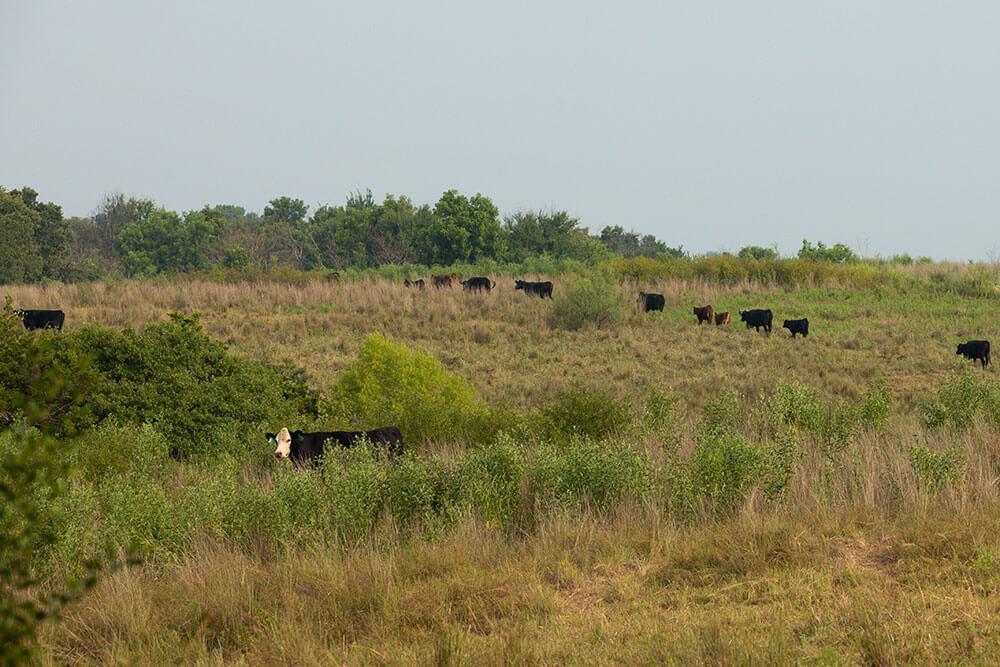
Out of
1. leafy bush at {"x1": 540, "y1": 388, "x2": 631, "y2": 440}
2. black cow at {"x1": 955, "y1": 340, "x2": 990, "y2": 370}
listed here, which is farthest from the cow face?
black cow at {"x1": 955, "y1": 340, "x2": 990, "y2": 370}

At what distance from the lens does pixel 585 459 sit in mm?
7172

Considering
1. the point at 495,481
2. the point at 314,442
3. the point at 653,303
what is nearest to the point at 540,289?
the point at 653,303

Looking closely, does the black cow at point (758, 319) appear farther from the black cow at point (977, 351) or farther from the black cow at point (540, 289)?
the black cow at point (540, 289)

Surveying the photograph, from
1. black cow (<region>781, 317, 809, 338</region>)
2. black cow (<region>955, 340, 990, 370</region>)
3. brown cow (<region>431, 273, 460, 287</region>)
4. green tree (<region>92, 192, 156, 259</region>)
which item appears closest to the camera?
black cow (<region>955, 340, 990, 370</region>)

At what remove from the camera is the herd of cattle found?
9000 mm

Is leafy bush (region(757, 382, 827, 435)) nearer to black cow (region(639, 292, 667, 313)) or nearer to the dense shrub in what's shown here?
the dense shrub

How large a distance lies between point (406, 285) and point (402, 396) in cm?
1903

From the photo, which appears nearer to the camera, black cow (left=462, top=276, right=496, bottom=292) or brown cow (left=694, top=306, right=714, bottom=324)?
brown cow (left=694, top=306, right=714, bottom=324)

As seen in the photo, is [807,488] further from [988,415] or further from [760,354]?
[760,354]

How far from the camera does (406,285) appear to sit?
3122cm

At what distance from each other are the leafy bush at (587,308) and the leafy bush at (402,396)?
1233 cm

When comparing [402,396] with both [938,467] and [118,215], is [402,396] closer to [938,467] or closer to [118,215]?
[938,467]

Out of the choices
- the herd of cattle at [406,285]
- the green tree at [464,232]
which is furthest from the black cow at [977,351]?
the green tree at [464,232]

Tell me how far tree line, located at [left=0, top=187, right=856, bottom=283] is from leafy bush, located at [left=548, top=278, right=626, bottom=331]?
18.8 m
